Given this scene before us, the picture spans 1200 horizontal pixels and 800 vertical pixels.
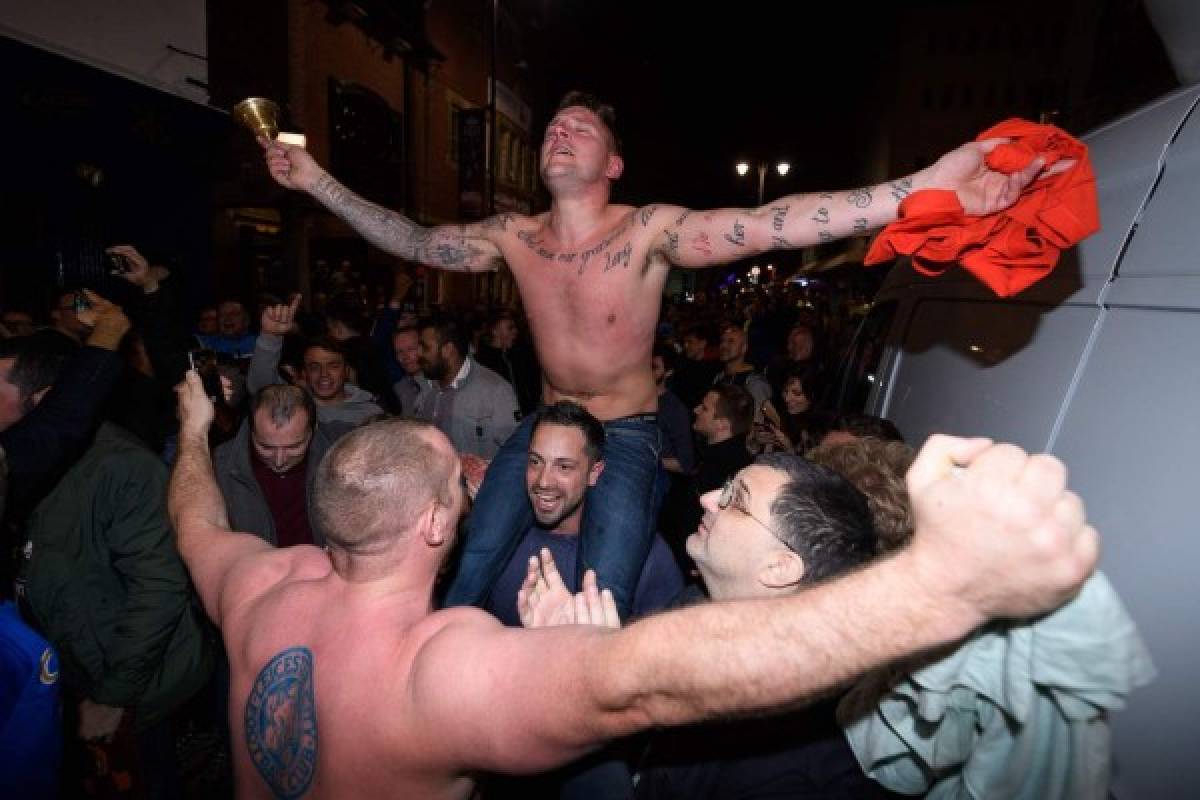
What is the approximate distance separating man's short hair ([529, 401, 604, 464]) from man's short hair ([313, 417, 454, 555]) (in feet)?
4.70

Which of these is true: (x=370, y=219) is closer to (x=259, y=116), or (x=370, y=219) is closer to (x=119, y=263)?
(x=259, y=116)

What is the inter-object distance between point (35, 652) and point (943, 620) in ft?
7.02

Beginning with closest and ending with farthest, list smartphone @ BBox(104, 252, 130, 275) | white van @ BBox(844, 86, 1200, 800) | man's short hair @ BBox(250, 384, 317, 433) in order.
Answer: white van @ BBox(844, 86, 1200, 800)
smartphone @ BBox(104, 252, 130, 275)
man's short hair @ BBox(250, 384, 317, 433)

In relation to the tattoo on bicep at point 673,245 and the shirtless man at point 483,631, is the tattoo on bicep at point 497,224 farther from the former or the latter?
the shirtless man at point 483,631

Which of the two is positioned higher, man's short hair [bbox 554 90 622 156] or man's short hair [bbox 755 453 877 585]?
man's short hair [bbox 554 90 622 156]

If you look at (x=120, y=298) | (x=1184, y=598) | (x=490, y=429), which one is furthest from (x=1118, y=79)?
(x=120, y=298)

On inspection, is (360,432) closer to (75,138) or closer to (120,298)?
(120,298)

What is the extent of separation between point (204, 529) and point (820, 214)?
2347 mm

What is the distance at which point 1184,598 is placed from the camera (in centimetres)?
133

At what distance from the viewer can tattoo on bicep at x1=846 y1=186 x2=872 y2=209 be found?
6.77 ft

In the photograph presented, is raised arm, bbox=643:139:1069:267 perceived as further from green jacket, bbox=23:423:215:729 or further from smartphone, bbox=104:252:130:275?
smartphone, bbox=104:252:130:275

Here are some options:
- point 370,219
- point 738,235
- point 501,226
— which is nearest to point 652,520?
point 738,235

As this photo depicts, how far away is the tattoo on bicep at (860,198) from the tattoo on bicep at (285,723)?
2026mm

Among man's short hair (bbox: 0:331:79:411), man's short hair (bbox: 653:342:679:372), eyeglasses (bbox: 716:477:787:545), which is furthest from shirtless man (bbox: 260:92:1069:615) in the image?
man's short hair (bbox: 653:342:679:372)
